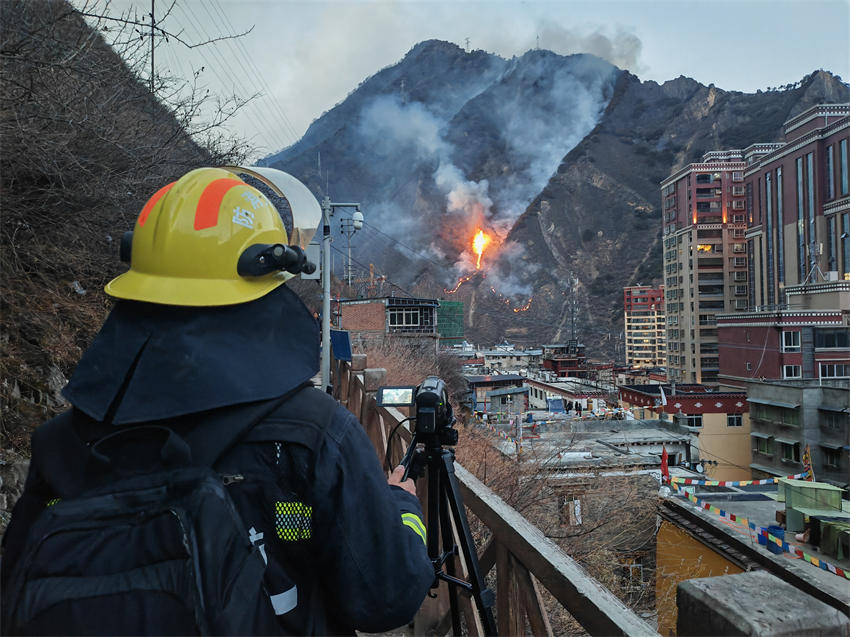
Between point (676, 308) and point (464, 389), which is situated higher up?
point (676, 308)

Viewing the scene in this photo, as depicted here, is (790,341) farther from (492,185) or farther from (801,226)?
(492,185)

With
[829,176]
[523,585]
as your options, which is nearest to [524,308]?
[829,176]

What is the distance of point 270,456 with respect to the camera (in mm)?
1056

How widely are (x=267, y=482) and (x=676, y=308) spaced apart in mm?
69408

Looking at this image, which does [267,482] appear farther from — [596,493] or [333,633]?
[596,493]

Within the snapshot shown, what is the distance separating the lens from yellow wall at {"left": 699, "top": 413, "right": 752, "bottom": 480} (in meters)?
29.6

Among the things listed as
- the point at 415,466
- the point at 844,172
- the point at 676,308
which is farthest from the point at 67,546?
the point at 676,308

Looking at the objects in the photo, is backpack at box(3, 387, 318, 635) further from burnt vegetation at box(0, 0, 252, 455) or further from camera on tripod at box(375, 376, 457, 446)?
burnt vegetation at box(0, 0, 252, 455)

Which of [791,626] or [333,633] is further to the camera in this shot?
[333,633]

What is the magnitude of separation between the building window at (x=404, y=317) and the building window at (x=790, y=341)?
82.8 feet

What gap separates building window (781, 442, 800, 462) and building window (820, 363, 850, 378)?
10679 millimetres

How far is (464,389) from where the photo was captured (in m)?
23.6

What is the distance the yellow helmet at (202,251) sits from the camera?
3.87ft

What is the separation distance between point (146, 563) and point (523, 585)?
4.99 ft
